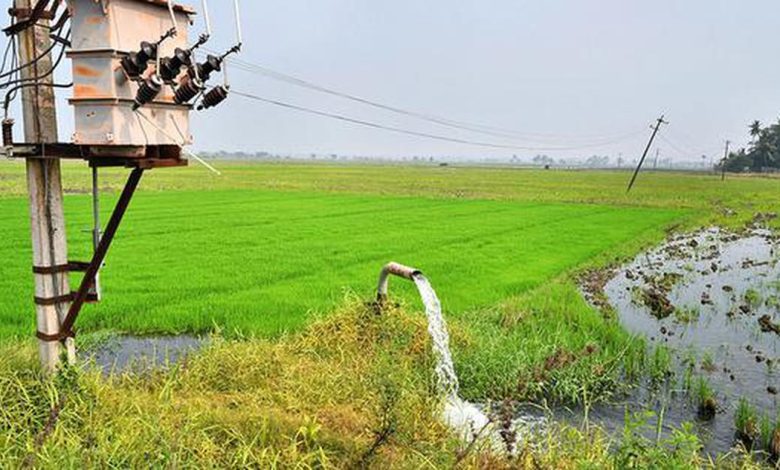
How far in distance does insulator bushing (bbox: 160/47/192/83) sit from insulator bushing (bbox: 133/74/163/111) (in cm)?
6

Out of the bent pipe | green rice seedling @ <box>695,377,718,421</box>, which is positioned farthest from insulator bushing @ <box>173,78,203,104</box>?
green rice seedling @ <box>695,377,718,421</box>

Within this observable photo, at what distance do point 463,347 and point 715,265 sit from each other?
11.7 meters

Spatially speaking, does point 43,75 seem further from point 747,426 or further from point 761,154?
point 761,154

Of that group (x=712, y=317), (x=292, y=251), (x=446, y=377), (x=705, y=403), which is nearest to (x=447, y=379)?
(x=446, y=377)

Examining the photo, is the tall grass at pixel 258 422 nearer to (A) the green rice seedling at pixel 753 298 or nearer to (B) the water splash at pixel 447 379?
(B) the water splash at pixel 447 379

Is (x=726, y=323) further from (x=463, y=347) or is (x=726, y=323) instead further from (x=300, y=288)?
(x=300, y=288)

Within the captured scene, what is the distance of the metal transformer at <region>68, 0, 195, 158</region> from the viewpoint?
436cm

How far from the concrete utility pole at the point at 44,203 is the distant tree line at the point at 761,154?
91538 millimetres

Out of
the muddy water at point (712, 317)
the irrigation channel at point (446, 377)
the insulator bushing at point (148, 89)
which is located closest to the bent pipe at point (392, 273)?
the irrigation channel at point (446, 377)

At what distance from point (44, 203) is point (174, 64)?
67.0 inches

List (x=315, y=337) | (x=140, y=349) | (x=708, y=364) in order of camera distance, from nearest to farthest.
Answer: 1. (x=315, y=337)
2. (x=140, y=349)
3. (x=708, y=364)

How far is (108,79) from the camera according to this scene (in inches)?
171

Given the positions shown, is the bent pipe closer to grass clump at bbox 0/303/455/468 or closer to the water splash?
the water splash

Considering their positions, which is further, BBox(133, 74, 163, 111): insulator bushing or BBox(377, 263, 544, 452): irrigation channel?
BBox(377, 263, 544, 452): irrigation channel
